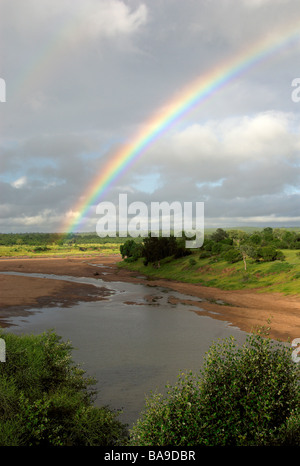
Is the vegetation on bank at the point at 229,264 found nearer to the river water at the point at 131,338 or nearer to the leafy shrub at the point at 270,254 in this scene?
the leafy shrub at the point at 270,254

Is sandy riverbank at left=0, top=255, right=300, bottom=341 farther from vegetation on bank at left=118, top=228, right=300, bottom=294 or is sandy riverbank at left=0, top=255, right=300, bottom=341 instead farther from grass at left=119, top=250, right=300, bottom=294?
vegetation on bank at left=118, top=228, right=300, bottom=294

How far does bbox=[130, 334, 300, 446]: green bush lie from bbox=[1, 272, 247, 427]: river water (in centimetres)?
668

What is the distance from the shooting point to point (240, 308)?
47750 millimetres

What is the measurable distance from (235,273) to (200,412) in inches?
2473

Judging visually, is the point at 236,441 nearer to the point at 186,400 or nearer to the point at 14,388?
the point at 186,400

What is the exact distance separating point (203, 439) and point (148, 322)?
31.2 meters

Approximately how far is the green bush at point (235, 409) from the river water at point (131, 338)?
6.68m

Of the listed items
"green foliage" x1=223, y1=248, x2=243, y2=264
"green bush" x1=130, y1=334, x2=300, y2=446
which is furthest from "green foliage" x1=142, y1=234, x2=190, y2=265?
"green bush" x1=130, y1=334, x2=300, y2=446

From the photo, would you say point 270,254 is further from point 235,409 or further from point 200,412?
point 200,412

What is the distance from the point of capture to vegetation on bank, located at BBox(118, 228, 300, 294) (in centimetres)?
6122

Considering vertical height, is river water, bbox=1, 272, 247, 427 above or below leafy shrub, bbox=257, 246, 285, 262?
below

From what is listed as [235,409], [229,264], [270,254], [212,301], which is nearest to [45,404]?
[235,409]

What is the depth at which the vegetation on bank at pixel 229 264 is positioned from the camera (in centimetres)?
6122
